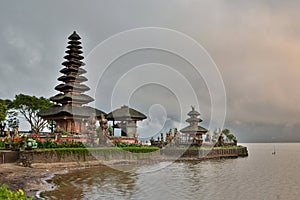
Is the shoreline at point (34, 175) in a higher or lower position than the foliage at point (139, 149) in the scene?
lower

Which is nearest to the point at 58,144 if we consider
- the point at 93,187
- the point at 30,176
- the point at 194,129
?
the point at 30,176

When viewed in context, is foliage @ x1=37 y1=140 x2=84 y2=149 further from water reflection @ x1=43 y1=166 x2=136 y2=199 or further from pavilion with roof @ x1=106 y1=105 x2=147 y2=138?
pavilion with roof @ x1=106 y1=105 x2=147 y2=138

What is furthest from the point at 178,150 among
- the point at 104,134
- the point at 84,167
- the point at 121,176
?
the point at 121,176

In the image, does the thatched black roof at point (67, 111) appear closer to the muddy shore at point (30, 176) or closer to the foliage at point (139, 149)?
the foliage at point (139, 149)

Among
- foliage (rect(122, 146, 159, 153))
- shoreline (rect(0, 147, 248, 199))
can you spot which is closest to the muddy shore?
shoreline (rect(0, 147, 248, 199))

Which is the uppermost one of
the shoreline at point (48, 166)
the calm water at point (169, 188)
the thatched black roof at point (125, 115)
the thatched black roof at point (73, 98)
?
the thatched black roof at point (73, 98)

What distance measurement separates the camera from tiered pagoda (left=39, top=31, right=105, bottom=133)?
1998 inches

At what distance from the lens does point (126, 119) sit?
56562 millimetres

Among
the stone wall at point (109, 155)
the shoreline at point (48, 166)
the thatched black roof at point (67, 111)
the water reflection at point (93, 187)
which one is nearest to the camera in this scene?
the water reflection at point (93, 187)

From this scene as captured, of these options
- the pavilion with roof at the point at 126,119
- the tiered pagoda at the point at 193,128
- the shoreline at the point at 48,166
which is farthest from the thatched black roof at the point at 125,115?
the tiered pagoda at the point at 193,128

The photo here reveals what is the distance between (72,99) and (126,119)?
32.5 feet

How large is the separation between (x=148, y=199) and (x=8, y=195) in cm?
1330

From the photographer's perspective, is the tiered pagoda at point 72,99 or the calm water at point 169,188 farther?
the tiered pagoda at point 72,99

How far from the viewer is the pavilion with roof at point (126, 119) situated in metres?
56.2
